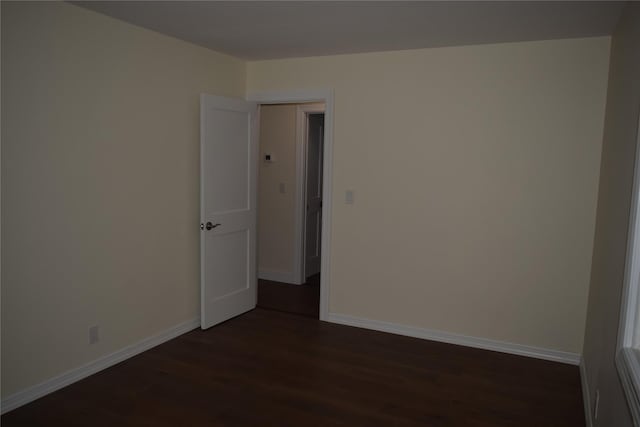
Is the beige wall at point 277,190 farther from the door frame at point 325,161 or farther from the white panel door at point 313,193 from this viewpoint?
the door frame at point 325,161

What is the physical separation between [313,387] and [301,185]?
2862 millimetres

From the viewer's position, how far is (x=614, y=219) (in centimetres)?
248

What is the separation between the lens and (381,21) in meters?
3.14

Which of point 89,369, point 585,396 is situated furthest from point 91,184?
point 585,396

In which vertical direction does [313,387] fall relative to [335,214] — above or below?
below

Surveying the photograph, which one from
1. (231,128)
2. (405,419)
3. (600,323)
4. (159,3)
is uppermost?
(159,3)

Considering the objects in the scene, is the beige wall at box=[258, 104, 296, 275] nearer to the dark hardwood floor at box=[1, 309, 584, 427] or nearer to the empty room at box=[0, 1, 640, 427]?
the empty room at box=[0, 1, 640, 427]

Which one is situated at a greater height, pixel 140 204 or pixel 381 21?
pixel 381 21

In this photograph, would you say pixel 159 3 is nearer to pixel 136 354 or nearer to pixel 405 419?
pixel 136 354

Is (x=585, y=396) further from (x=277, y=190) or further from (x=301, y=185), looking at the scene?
(x=277, y=190)

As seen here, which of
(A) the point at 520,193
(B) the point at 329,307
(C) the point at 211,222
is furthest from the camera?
(B) the point at 329,307

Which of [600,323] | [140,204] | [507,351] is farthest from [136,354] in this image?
[600,323]

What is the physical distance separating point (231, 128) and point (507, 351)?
2.93 metres

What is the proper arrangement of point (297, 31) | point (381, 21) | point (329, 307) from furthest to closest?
point (329, 307), point (297, 31), point (381, 21)
